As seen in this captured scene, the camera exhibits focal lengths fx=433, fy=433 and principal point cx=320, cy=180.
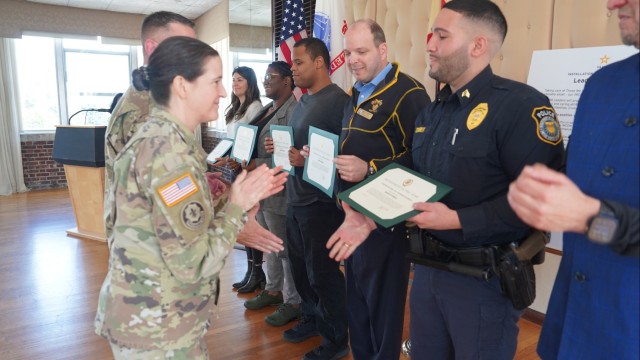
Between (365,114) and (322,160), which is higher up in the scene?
(365,114)

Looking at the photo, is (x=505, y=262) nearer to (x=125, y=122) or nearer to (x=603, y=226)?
(x=603, y=226)

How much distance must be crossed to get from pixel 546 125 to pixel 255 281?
269 centimetres

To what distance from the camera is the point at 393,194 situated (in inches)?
54.6

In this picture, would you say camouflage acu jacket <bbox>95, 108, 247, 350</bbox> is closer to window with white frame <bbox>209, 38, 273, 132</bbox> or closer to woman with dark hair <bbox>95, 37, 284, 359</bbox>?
woman with dark hair <bbox>95, 37, 284, 359</bbox>

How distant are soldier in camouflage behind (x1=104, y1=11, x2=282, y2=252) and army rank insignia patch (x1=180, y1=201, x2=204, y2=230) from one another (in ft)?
1.09

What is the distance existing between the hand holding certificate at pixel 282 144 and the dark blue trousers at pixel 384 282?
72 cm

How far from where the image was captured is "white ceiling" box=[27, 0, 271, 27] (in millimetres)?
6988

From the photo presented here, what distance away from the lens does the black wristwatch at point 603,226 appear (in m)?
0.80

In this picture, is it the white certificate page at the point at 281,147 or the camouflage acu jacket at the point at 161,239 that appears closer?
the camouflage acu jacket at the point at 161,239

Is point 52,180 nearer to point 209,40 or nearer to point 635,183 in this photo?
point 209,40

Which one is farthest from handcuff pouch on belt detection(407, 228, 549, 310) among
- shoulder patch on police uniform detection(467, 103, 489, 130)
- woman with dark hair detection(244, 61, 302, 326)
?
woman with dark hair detection(244, 61, 302, 326)

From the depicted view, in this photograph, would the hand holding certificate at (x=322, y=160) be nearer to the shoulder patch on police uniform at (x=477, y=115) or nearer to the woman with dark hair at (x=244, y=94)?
the shoulder patch on police uniform at (x=477, y=115)

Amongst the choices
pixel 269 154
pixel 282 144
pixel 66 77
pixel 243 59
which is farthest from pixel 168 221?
pixel 66 77

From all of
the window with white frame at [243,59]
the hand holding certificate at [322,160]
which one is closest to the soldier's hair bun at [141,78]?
the hand holding certificate at [322,160]
